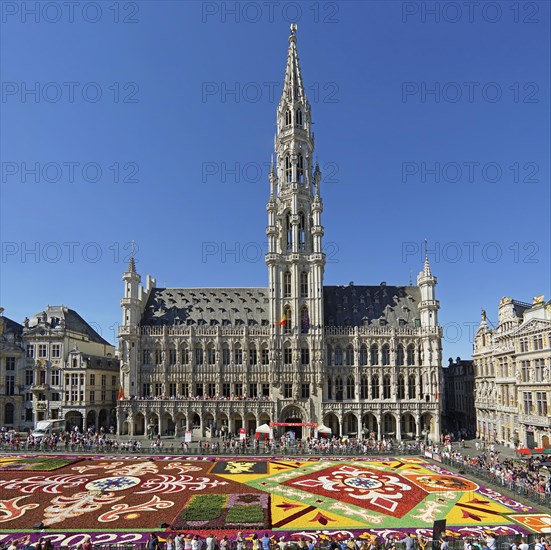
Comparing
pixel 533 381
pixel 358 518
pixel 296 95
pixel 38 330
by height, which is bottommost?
pixel 358 518

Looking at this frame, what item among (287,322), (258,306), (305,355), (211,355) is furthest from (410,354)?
(211,355)

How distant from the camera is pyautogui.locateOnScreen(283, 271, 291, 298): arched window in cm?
8062

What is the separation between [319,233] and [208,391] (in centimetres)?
3241

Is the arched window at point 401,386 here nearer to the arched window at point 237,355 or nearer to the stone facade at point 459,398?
the stone facade at point 459,398

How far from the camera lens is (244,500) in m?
35.1

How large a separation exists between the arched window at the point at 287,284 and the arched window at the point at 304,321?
11.7 ft

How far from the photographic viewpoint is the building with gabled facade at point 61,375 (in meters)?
78.3

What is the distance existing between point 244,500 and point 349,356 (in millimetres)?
47123

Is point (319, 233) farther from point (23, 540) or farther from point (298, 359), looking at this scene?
point (23, 540)

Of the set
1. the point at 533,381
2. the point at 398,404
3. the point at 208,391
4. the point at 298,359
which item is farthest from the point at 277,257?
the point at 533,381

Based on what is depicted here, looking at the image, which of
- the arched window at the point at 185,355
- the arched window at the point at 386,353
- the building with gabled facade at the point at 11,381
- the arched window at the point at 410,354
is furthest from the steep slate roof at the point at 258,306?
the building with gabled facade at the point at 11,381

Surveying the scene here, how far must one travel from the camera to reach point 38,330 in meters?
80.7

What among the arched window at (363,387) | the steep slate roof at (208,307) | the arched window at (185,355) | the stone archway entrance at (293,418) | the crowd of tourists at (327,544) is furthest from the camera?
the steep slate roof at (208,307)

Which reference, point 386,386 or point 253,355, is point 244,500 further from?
point 386,386
